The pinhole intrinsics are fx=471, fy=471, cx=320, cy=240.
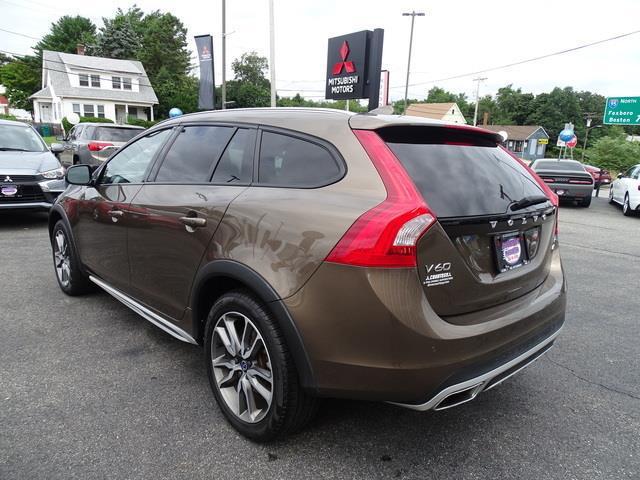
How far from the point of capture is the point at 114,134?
1318 cm

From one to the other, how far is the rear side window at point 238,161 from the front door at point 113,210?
2.61ft

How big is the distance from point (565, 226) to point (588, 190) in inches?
161

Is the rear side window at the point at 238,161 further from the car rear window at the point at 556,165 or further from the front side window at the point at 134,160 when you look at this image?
the car rear window at the point at 556,165

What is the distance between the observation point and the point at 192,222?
2.65m

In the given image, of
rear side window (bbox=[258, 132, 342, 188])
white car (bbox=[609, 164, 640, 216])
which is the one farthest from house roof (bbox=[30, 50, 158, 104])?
rear side window (bbox=[258, 132, 342, 188])

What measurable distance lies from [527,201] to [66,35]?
273 feet

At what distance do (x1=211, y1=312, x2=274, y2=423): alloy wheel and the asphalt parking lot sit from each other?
174 mm

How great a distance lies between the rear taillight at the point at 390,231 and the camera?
6.21 ft

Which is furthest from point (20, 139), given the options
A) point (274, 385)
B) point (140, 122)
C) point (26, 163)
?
point (140, 122)

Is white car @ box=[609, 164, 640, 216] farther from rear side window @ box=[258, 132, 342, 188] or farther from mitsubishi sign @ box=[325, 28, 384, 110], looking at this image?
rear side window @ box=[258, 132, 342, 188]

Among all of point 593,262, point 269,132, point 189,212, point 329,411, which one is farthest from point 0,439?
point 593,262

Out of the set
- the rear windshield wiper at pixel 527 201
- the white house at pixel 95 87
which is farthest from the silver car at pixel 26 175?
the white house at pixel 95 87

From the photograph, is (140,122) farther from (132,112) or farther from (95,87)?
(132,112)

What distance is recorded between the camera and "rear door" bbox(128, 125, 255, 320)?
262 cm
